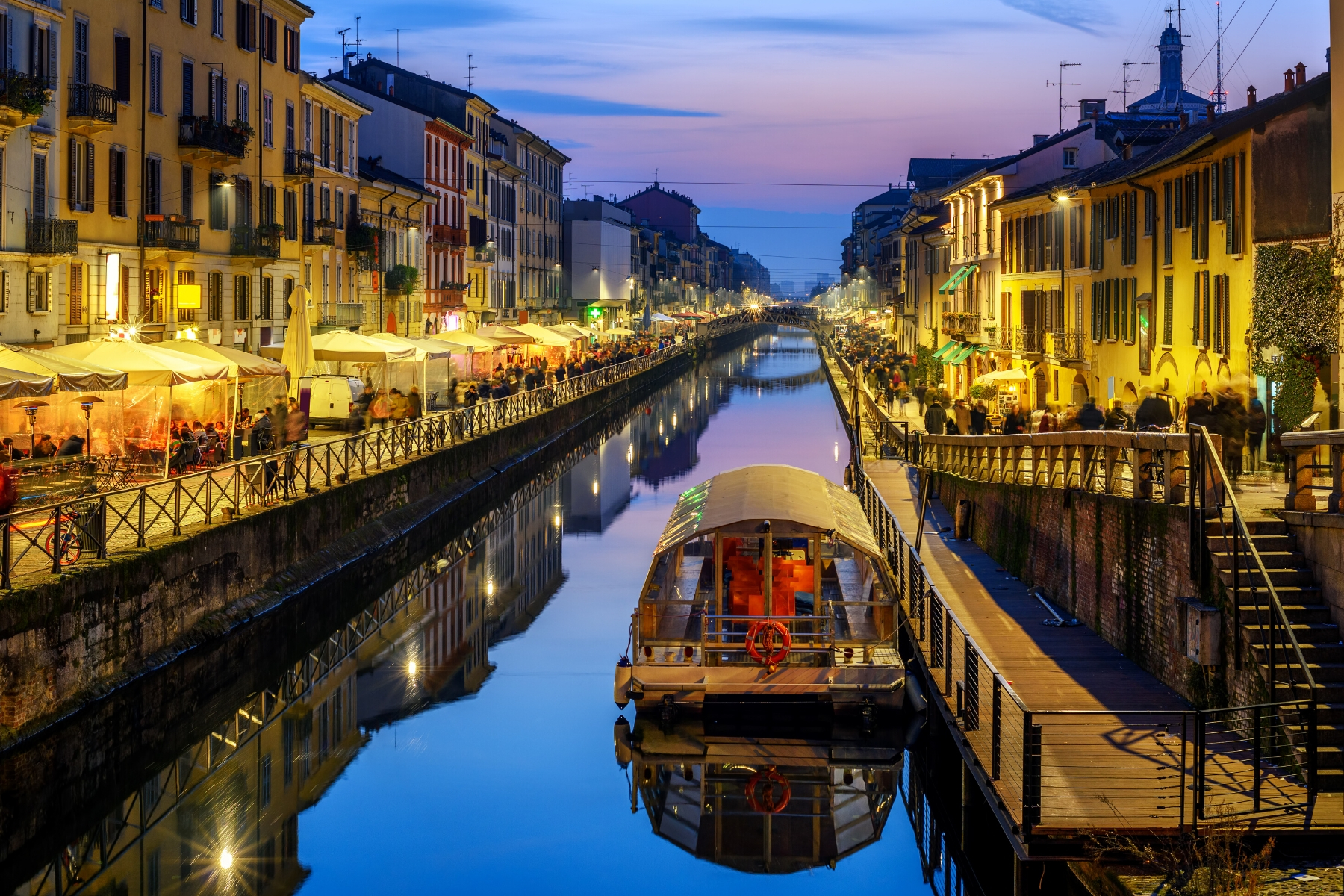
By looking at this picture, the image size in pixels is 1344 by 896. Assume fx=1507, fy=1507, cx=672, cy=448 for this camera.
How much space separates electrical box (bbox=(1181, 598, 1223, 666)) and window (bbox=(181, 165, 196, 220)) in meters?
28.2

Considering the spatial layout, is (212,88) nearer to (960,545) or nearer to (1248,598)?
(960,545)

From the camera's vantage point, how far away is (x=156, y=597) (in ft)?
57.1

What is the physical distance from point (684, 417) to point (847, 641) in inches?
2212

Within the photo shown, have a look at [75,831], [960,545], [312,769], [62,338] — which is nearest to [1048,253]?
[960,545]

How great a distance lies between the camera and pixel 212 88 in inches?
1478

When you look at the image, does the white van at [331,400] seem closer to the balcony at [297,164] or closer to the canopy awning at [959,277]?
the balcony at [297,164]

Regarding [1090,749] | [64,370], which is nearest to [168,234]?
[64,370]

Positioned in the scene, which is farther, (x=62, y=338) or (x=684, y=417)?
(x=684, y=417)

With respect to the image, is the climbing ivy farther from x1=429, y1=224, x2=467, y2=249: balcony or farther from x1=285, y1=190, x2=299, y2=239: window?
x1=429, y1=224, x2=467, y2=249: balcony

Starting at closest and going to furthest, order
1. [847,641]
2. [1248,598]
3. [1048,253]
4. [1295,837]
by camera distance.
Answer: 1. [1295,837]
2. [1248,598]
3. [847,641]
4. [1048,253]

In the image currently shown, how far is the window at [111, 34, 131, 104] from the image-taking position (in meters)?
31.6

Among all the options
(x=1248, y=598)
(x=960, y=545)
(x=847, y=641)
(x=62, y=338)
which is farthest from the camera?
(x=62, y=338)

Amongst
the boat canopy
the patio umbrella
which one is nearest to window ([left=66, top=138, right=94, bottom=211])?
the patio umbrella

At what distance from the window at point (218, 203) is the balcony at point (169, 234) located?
2.03 m
